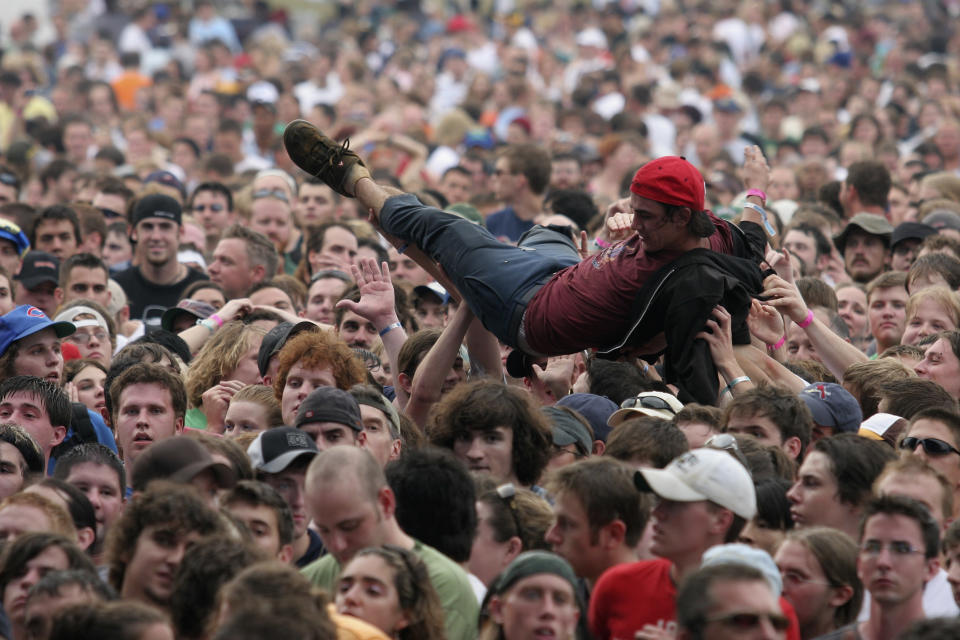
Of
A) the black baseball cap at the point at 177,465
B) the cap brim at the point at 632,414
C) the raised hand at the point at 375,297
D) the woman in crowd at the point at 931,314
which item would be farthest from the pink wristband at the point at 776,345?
the black baseball cap at the point at 177,465

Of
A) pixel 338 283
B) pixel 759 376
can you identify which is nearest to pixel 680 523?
pixel 759 376

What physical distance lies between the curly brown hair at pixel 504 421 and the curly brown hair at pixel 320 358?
0.75m

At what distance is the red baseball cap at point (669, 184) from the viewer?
6.71 metres

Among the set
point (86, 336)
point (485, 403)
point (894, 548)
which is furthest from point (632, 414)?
point (86, 336)

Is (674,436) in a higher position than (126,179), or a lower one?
lower

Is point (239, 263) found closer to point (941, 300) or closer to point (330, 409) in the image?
point (330, 409)

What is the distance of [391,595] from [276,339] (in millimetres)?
3281

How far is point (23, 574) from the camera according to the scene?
499cm

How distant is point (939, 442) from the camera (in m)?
6.17

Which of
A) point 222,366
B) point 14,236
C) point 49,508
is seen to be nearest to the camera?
point 49,508

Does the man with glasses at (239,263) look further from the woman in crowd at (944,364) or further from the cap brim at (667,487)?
the cap brim at (667,487)

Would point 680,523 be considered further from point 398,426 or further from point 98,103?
point 98,103

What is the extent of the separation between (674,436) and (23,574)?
2511mm

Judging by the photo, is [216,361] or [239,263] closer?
[216,361]
